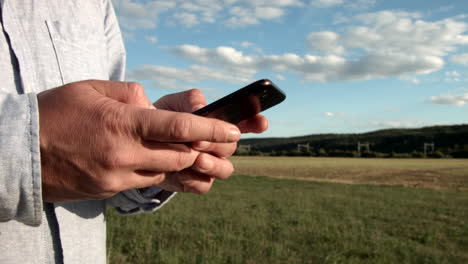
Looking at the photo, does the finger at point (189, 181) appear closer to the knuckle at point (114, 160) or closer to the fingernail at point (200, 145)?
the fingernail at point (200, 145)

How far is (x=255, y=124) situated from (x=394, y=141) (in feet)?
351

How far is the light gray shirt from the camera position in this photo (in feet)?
3.32

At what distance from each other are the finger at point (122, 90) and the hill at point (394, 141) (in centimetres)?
8379

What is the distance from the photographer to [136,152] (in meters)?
1.11

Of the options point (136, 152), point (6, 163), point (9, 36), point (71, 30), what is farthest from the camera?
point (71, 30)

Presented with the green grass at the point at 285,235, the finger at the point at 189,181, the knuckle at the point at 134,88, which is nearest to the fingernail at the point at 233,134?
the knuckle at the point at 134,88

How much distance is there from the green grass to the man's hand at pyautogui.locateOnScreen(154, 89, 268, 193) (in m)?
5.03

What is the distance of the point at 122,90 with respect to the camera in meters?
1.19

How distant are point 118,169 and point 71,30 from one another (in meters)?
1.18

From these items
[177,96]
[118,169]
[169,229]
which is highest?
[177,96]

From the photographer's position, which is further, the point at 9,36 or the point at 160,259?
the point at 160,259

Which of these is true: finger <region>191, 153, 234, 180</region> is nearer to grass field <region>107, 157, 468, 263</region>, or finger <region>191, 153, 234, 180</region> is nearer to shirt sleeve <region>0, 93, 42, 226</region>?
shirt sleeve <region>0, 93, 42, 226</region>

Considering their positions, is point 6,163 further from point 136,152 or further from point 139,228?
point 139,228

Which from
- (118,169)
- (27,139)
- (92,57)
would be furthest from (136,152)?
(92,57)
